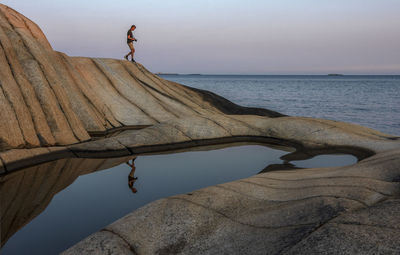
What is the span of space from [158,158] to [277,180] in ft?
13.3

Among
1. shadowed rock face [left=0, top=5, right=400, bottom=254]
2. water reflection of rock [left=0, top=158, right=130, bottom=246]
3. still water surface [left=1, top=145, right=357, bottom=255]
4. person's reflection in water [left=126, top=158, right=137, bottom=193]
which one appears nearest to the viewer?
shadowed rock face [left=0, top=5, right=400, bottom=254]

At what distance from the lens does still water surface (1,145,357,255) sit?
4.73 metres

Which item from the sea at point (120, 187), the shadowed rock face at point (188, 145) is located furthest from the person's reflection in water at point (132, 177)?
the shadowed rock face at point (188, 145)

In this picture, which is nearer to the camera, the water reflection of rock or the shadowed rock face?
the shadowed rock face

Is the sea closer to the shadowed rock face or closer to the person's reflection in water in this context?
the person's reflection in water

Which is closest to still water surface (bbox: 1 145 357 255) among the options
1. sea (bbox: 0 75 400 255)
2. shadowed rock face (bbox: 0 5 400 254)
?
sea (bbox: 0 75 400 255)

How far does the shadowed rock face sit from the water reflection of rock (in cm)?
55

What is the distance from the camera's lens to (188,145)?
421 inches

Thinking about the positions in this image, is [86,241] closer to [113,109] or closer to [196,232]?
[196,232]

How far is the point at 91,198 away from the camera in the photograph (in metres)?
6.20

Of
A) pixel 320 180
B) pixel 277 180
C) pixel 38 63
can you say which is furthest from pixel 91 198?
pixel 38 63

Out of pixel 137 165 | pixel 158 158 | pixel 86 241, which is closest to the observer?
pixel 86 241

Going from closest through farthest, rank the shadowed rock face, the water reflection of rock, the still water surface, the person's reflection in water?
the shadowed rock face → the still water surface → the water reflection of rock → the person's reflection in water

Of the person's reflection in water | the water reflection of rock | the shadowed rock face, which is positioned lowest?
the water reflection of rock
